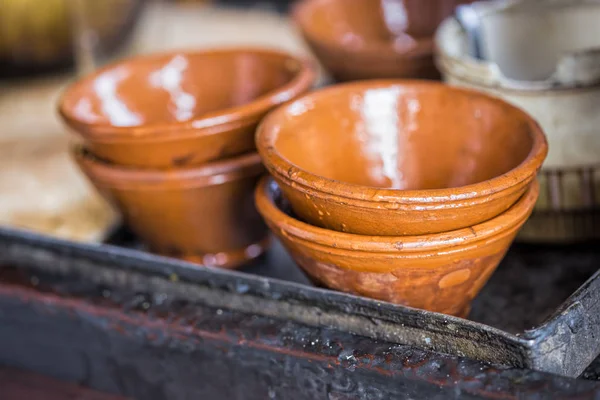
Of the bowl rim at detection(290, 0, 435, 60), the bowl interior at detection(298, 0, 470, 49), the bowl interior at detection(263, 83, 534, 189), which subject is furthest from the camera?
the bowl interior at detection(298, 0, 470, 49)

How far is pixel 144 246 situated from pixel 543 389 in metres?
0.81

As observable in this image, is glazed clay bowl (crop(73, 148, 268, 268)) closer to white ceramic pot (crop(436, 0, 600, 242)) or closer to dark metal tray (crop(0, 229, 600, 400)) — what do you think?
dark metal tray (crop(0, 229, 600, 400))

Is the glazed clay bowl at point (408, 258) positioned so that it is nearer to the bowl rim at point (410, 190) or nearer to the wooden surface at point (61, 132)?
the bowl rim at point (410, 190)

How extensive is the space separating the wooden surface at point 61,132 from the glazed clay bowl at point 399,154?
0.52 m

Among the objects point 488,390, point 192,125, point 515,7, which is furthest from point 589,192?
point 192,125

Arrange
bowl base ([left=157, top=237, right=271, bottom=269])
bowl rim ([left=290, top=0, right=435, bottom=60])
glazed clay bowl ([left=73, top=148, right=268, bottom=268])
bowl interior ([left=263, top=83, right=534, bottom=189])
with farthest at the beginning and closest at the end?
bowl rim ([left=290, top=0, right=435, bottom=60]) < bowl base ([left=157, top=237, right=271, bottom=269]) < glazed clay bowl ([left=73, top=148, right=268, bottom=268]) < bowl interior ([left=263, top=83, right=534, bottom=189])

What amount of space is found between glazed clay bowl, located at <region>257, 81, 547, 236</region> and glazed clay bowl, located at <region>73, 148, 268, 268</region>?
0.45ft

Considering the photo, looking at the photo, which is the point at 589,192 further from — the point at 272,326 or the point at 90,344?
the point at 90,344

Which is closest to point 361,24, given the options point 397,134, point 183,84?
point 183,84

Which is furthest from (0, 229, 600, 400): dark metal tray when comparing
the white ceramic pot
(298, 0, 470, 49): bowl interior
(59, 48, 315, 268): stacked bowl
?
(298, 0, 470, 49): bowl interior

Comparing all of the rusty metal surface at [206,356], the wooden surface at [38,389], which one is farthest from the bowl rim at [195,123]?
the wooden surface at [38,389]

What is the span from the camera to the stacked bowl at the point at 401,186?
36.4 inches

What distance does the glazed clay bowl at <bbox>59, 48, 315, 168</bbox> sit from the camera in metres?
1.19

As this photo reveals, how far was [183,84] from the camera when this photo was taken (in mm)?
1495
